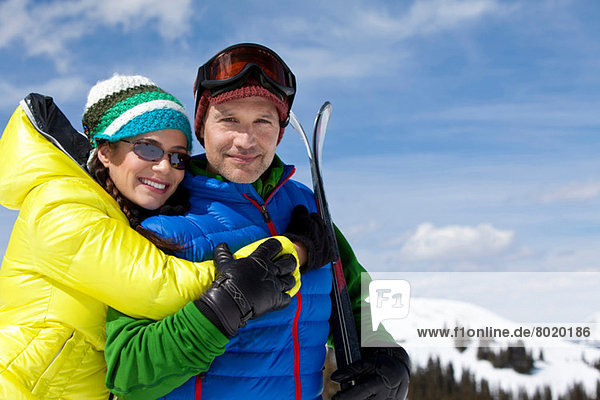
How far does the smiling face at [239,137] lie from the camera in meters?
2.13

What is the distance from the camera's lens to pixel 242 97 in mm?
2107

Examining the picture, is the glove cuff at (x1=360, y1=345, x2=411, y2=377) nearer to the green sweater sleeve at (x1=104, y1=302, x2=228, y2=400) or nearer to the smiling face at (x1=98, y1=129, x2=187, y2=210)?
the green sweater sleeve at (x1=104, y1=302, x2=228, y2=400)

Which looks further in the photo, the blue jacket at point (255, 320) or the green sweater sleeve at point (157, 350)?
the blue jacket at point (255, 320)

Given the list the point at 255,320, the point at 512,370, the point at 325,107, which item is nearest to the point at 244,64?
the point at 325,107

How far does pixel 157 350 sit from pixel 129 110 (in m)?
0.96

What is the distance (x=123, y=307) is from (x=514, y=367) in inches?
237

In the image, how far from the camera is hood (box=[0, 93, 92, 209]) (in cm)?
192

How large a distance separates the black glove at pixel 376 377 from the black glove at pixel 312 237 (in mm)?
543

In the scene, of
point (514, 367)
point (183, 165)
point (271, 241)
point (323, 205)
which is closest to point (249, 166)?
point (183, 165)

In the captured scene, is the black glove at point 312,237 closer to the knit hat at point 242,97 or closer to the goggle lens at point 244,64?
the knit hat at point 242,97

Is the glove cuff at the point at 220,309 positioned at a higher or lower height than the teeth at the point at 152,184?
lower

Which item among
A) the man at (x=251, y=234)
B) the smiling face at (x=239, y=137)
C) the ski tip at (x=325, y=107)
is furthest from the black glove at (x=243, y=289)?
the ski tip at (x=325, y=107)

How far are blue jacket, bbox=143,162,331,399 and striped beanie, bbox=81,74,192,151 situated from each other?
0.28 m

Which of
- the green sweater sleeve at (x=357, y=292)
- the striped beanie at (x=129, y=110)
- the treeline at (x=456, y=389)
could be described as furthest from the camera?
the treeline at (x=456, y=389)
